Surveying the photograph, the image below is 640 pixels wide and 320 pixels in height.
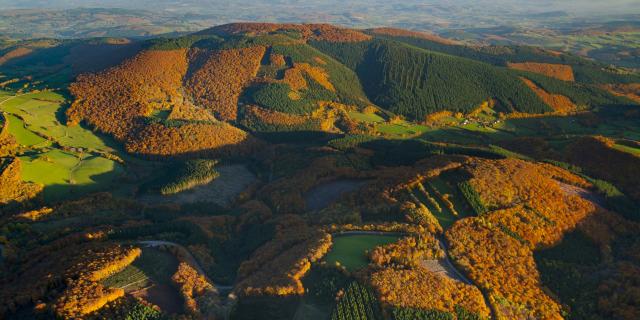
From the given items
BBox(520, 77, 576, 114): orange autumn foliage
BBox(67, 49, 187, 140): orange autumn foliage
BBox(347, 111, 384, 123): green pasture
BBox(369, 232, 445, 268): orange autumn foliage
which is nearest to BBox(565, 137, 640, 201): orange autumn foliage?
BBox(369, 232, 445, 268): orange autumn foliage

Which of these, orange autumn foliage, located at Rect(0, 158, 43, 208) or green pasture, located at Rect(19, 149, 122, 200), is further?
green pasture, located at Rect(19, 149, 122, 200)

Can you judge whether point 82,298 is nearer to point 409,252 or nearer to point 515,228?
point 409,252

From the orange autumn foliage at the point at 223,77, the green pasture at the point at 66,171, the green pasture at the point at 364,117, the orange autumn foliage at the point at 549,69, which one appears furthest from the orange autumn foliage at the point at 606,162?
the orange autumn foliage at the point at 549,69

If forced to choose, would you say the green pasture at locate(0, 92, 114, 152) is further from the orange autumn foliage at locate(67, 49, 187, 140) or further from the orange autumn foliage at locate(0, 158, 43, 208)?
the orange autumn foliage at locate(0, 158, 43, 208)

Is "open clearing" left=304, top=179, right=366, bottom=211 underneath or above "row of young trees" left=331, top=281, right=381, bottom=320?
underneath

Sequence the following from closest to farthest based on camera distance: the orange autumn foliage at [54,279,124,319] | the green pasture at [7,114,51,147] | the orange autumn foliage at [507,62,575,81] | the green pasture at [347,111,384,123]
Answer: the orange autumn foliage at [54,279,124,319] → the green pasture at [7,114,51,147] → the green pasture at [347,111,384,123] → the orange autumn foliage at [507,62,575,81]

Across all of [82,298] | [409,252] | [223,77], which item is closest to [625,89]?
[223,77]

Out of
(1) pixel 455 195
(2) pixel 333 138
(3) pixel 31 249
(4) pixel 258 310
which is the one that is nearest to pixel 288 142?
(2) pixel 333 138
